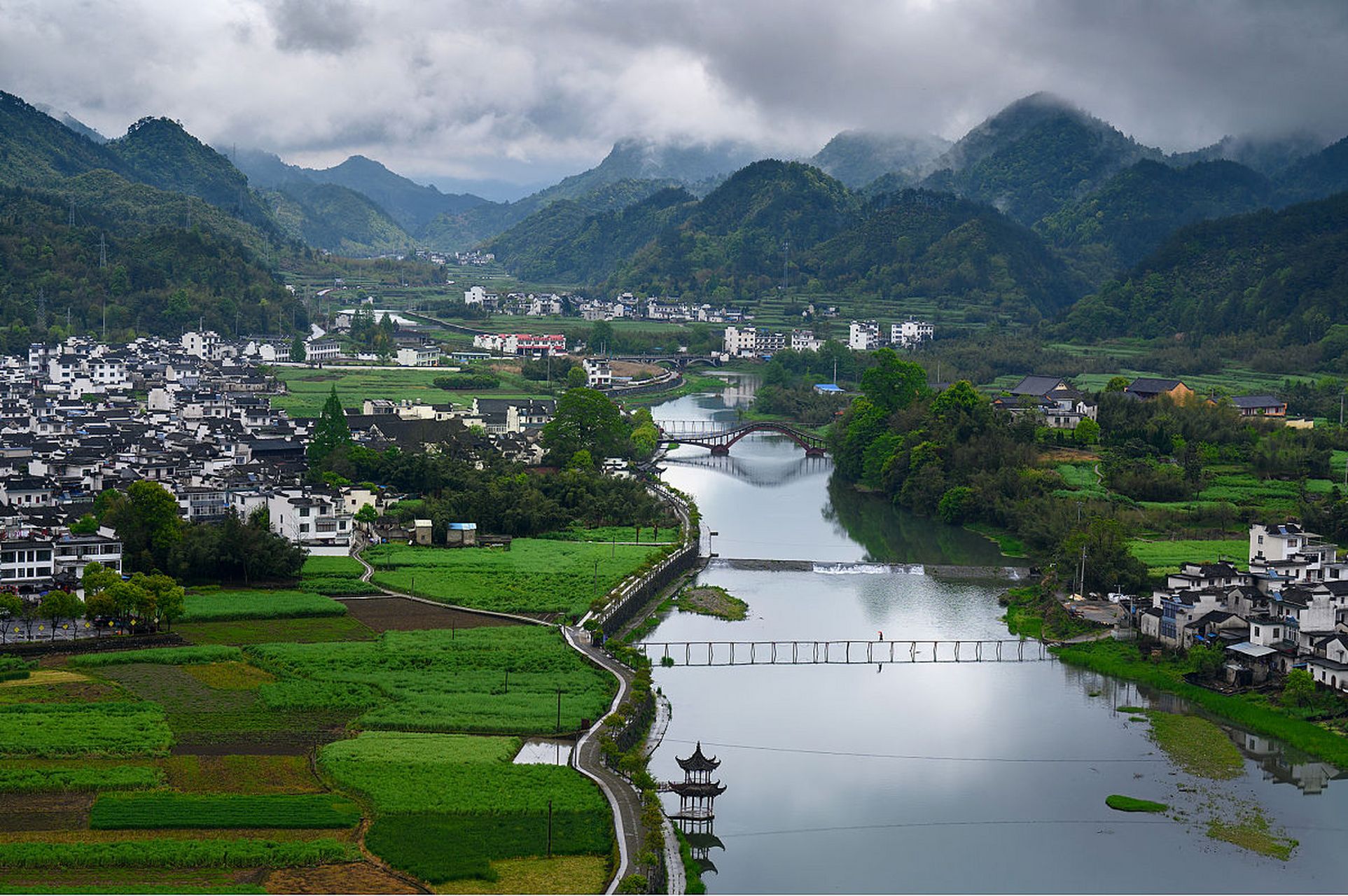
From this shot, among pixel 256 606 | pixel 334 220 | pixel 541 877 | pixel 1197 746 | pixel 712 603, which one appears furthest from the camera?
pixel 334 220

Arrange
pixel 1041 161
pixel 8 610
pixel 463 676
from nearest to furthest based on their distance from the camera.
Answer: pixel 463 676, pixel 8 610, pixel 1041 161

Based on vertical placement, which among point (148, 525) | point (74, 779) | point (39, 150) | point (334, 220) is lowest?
point (74, 779)

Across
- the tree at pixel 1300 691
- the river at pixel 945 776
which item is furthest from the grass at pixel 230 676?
the tree at pixel 1300 691

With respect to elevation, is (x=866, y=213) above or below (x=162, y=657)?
above

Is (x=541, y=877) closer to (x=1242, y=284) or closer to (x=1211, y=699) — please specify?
(x=1211, y=699)

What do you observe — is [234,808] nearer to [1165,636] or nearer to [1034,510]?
[1165,636]

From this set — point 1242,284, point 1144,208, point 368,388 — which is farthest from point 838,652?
point 1144,208
